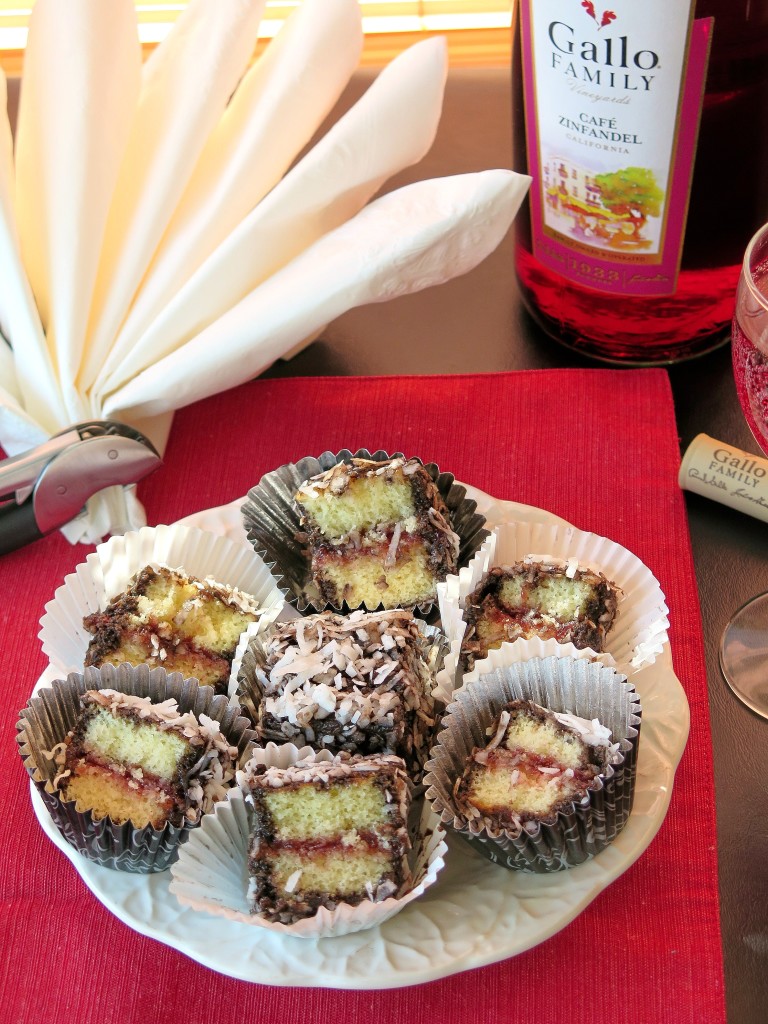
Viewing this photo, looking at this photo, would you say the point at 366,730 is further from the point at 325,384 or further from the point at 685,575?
the point at 325,384

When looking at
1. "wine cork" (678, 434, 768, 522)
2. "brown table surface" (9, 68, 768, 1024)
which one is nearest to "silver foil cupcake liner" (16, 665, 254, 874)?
"brown table surface" (9, 68, 768, 1024)

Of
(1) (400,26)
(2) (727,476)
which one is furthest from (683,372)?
(1) (400,26)

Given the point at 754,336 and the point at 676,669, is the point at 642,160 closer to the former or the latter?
the point at 754,336

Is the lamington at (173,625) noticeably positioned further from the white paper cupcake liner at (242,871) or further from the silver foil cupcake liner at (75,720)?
the white paper cupcake liner at (242,871)

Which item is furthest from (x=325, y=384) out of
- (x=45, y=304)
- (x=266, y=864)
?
(x=266, y=864)

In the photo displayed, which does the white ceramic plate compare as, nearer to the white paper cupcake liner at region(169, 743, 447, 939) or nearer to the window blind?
the white paper cupcake liner at region(169, 743, 447, 939)

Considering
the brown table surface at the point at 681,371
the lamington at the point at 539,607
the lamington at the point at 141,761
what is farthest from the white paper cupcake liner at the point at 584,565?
the lamington at the point at 141,761
